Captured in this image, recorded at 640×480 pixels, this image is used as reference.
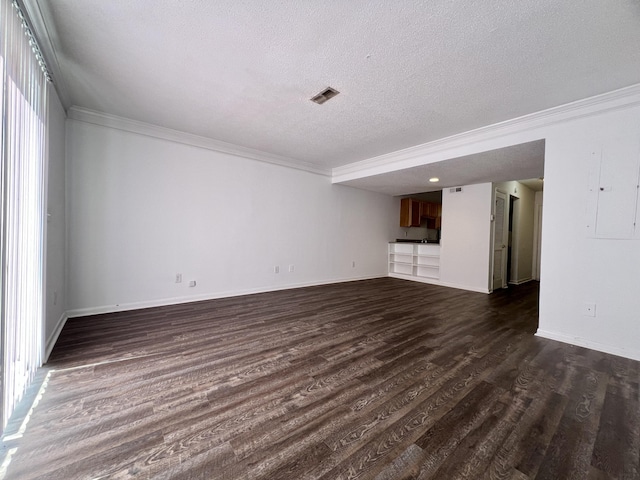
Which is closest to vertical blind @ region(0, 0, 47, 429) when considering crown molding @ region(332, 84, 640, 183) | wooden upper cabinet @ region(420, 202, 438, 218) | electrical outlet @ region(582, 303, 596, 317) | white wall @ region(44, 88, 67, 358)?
A: white wall @ region(44, 88, 67, 358)

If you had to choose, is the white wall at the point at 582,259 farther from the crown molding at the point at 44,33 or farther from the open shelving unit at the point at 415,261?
the crown molding at the point at 44,33

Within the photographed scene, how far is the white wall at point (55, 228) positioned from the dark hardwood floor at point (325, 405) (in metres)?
0.24

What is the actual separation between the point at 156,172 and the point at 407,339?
13.5 ft

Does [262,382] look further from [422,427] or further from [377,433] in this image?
[422,427]

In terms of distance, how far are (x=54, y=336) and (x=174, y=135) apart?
2.91m

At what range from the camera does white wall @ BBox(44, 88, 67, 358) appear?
236 cm

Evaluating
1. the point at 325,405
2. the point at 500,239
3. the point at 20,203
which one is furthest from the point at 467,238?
the point at 20,203

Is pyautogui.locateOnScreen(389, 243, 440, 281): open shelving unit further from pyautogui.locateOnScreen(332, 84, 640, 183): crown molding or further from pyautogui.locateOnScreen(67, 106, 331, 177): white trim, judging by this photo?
pyautogui.locateOnScreen(67, 106, 331, 177): white trim

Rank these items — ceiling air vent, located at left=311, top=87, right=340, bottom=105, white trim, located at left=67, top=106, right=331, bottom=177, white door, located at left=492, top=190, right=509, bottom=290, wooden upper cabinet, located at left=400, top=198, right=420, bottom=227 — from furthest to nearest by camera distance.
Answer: wooden upper cabinet, located at left=400, top=198, right=420, bottom=227
white door, located at left=492, top=190, right=509, bottom=290
white trim, located at left=67, top=106, right=331, bottom=177
ceiling air vent, located at left=311, top=87, right=340, bottom=105

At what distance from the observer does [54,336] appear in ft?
8.32

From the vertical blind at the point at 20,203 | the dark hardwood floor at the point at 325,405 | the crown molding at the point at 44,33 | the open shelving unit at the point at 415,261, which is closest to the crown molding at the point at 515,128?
the dark hardwood floor at the point at 325,405

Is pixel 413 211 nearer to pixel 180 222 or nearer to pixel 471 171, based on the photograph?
pixel 471 171

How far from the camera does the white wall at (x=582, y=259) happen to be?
2420 millimetres

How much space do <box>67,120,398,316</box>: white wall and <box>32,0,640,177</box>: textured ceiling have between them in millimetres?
718
